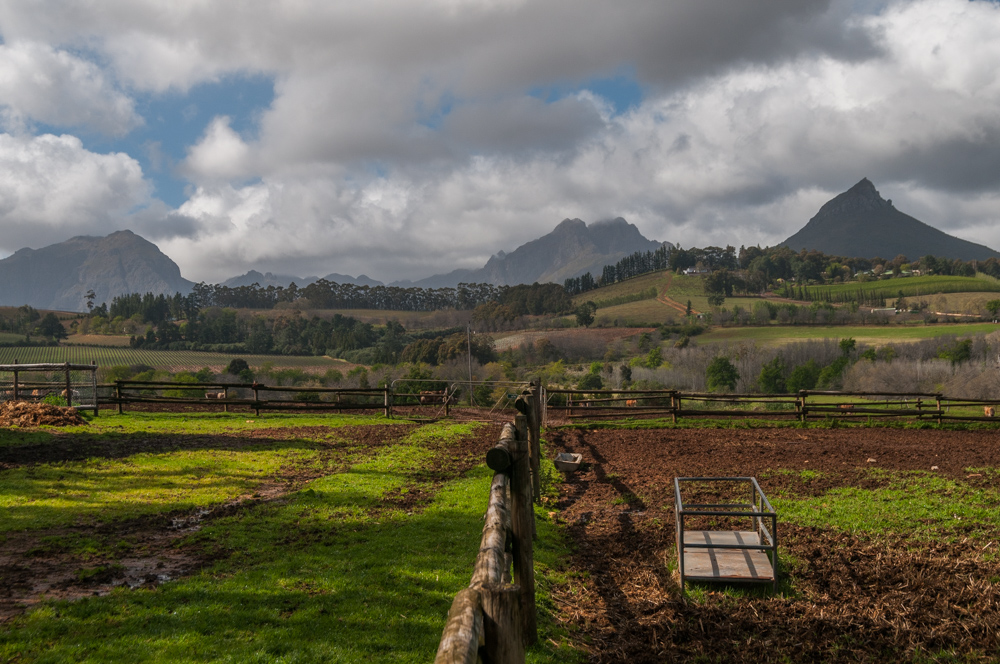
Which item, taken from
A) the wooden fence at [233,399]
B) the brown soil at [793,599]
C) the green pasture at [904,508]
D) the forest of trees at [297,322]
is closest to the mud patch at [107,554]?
the brown soil at [793,599]

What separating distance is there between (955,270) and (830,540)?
619 ft

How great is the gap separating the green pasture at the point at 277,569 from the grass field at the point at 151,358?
72.1 m

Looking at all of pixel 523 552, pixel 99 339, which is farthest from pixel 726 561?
pixel 99 339

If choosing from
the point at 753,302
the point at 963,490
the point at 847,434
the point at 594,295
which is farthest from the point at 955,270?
the point at 963,490

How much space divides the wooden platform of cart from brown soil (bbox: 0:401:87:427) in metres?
19.1

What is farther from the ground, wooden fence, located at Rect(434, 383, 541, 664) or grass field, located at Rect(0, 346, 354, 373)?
grass field, located at Rect(0, 346, 354, 373)

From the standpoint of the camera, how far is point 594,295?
169 metres

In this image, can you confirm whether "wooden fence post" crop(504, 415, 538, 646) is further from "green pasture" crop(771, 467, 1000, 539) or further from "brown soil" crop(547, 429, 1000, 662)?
"green pasture" crop(771, 467, 1000, 539)

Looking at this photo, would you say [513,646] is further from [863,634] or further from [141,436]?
[141,436]

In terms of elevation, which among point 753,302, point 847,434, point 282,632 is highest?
point 753,302

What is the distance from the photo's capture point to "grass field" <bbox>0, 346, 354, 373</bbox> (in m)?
76.7

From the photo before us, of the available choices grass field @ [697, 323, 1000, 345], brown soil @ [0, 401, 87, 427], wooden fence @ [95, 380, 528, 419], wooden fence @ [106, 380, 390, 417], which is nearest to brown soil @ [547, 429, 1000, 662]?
brown soil @ [0, 401, 87, 427]

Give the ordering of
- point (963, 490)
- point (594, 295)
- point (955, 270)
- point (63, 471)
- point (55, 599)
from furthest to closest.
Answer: point (594, 295), point (955, 270), point (63, 471), point (963, 490), point (55, 599)

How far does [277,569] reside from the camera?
6.36 m
